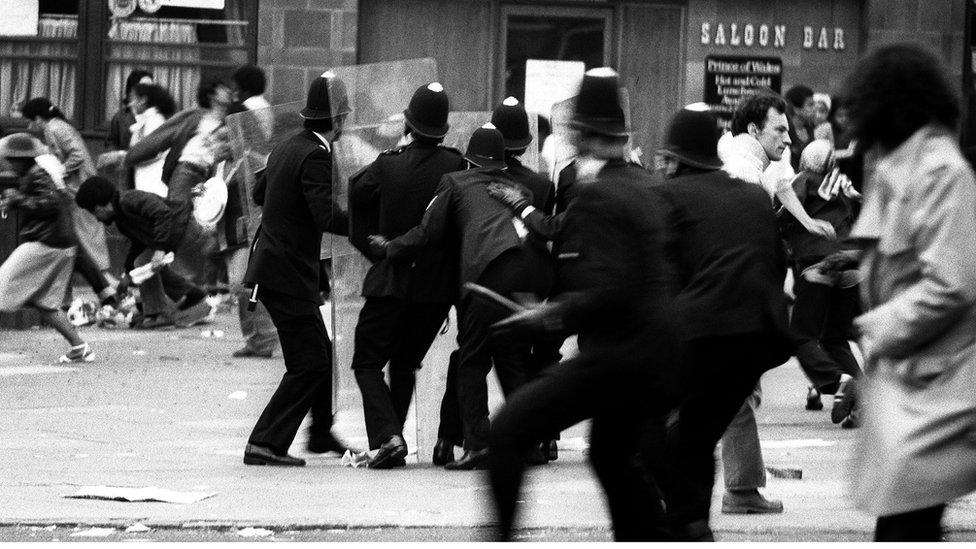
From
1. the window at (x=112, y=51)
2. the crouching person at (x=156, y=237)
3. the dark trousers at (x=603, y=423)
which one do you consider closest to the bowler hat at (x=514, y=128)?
the dark trousers at (x=603, y=423)

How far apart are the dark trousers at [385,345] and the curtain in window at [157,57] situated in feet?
30.2

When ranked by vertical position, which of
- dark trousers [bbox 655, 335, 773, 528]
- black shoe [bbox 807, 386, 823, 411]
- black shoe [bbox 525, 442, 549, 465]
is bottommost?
black shoe [bbox 807, 386, 823, 411]

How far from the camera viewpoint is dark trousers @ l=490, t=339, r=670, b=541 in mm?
5617

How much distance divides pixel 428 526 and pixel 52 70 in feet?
38.0

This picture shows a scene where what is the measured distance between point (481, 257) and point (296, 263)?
999 mm

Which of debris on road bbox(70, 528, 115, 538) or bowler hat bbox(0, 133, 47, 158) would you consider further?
bowler hat bbox(0, 133, 47, 158)

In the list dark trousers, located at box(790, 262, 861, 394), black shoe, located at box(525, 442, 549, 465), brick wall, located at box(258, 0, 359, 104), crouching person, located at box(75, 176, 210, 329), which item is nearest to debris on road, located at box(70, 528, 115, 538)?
black shoe, located at box(525, 442, 549, 465)

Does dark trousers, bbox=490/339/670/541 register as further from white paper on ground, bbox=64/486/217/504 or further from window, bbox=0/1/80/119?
window, bbox=0/1/80/119

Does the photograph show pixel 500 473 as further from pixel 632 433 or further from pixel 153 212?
pixel 153 212

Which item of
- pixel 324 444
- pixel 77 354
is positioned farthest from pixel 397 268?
pixel 77 354

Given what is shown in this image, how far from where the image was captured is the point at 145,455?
9023 mm

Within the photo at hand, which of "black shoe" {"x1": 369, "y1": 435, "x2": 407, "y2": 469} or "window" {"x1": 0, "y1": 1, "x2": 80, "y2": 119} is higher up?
"window" {"x1": 0, "y1": 1, "x2": 80, "y2": 119}

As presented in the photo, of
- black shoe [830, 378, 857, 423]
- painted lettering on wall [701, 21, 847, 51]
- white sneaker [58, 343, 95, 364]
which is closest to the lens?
black shoe [830, 378, 857, 423]

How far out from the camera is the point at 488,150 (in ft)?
28.4
